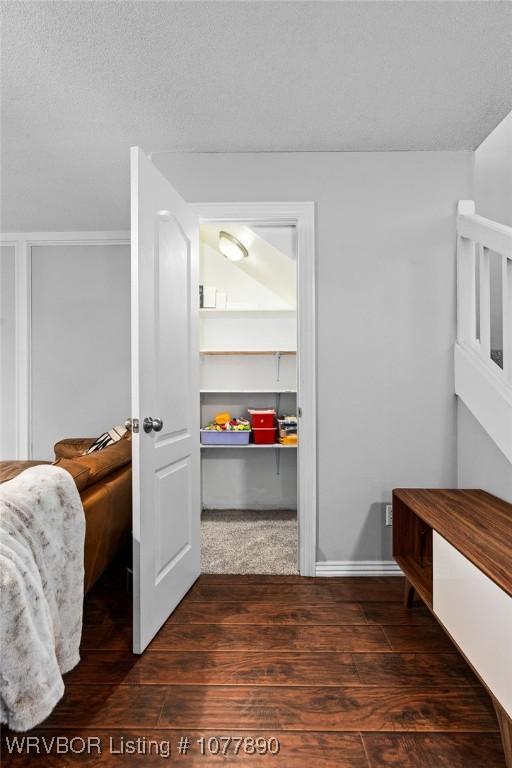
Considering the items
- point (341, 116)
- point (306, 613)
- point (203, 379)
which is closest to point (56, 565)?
point (306, 613)

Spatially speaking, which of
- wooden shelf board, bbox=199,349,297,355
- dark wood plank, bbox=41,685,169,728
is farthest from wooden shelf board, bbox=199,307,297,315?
dark wood plank, bbox=41,685,169,728

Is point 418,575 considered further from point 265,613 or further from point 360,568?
point 265,613

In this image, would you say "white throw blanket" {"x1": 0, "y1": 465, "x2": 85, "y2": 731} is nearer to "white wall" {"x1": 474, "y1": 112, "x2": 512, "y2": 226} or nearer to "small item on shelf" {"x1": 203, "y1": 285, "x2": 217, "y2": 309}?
"small item on shelf" {"x1": 203, "y1": 285, "x2": 217, "y2": 309}

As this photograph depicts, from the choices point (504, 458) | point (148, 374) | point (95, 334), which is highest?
point (95, 334)

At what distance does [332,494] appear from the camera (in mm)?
2576

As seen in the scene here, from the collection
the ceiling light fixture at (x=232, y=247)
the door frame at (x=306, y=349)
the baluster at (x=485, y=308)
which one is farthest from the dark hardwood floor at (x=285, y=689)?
the ceiling light fixture at (x=232, y=247)

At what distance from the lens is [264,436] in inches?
149

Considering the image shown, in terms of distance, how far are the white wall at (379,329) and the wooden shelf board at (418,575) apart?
1.33ft

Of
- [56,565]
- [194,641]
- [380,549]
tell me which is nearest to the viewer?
[56,565]

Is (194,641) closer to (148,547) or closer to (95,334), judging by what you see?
(148,547)

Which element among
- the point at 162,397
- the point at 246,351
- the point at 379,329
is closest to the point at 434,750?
the point at 162,397

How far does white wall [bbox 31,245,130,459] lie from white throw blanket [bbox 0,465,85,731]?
8.43ft

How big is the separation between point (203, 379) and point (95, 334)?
112cm

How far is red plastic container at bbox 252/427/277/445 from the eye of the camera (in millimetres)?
3781
